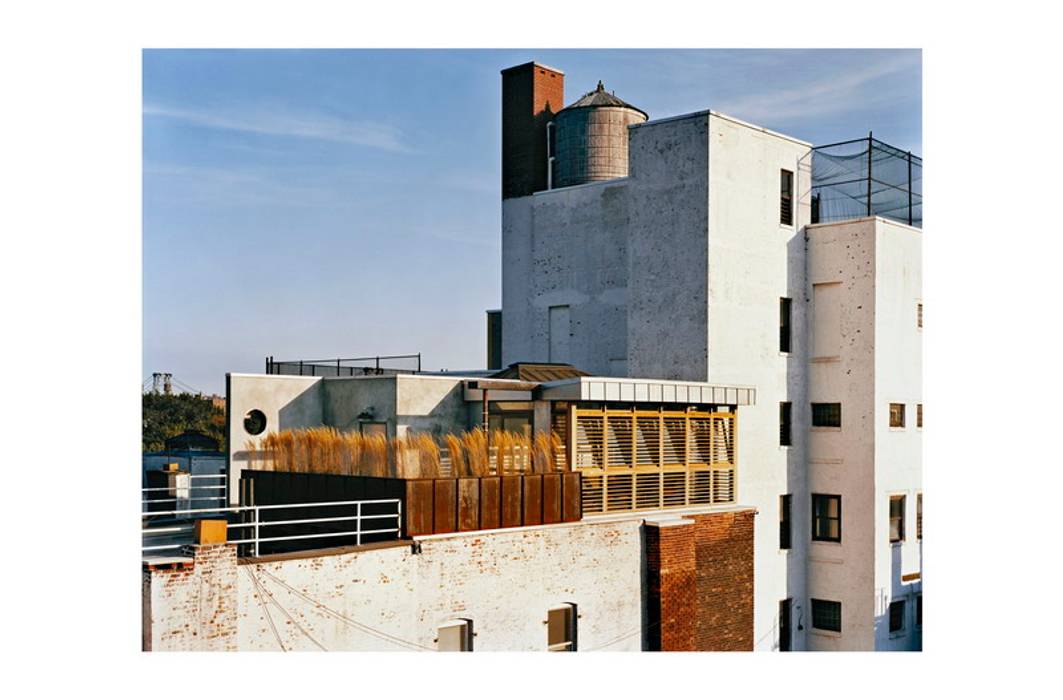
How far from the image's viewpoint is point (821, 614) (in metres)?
28.1

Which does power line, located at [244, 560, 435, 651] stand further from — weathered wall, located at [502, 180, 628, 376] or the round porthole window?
weathered wall, located at [502, 180, 628, 376]

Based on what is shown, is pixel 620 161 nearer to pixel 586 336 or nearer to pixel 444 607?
pixel 586 336

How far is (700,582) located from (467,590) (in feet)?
20.3

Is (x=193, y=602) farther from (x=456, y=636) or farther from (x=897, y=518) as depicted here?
(x=897, y=518)

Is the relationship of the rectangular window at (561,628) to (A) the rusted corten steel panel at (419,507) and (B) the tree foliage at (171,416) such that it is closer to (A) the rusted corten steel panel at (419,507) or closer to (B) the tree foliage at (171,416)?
(A) the rusted corten steel panel at (419,507)

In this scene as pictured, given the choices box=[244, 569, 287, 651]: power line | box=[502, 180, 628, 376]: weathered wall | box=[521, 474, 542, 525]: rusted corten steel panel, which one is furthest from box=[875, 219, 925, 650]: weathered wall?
box=[244, 569, 287, 651]: power line

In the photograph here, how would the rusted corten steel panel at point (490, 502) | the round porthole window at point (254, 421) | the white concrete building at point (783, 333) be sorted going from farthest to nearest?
the white concrete building at point (783, 333), the round porthole window at point (254, 421), the rusted corten steel panel at point (490, 502)

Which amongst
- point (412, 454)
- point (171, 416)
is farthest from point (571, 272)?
point (171, 416)

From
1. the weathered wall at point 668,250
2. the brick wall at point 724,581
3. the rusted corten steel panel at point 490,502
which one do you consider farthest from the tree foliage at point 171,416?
the rusted corten steel panel at point 490,502

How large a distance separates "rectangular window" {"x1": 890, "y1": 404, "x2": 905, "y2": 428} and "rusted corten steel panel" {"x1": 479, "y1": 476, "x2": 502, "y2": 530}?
45.4ft

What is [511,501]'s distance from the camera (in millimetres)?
18484

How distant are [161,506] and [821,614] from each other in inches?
693

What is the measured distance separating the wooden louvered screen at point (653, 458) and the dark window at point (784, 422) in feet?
13.1

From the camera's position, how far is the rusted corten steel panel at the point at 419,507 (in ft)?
55.5
